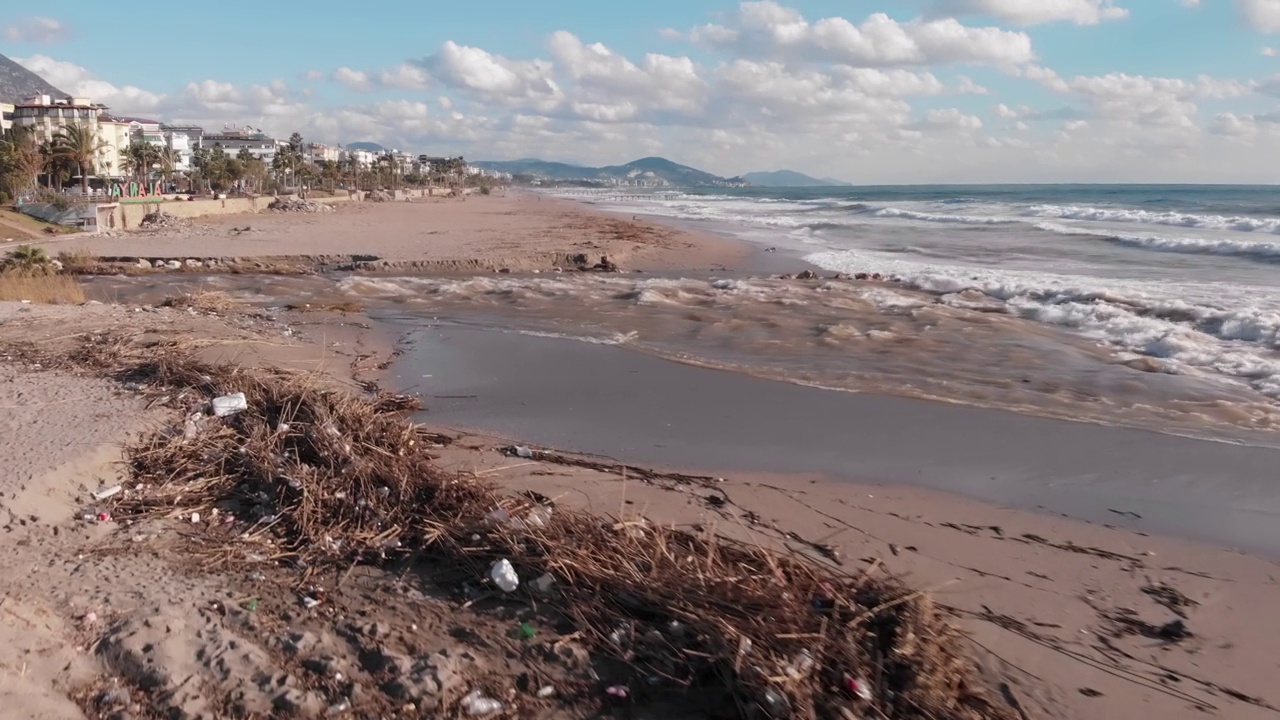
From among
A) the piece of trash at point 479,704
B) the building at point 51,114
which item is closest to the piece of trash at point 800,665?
the piece of trash at point 479,704

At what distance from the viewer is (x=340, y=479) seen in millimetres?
4879

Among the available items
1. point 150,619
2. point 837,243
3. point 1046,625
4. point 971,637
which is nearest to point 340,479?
point 150,619

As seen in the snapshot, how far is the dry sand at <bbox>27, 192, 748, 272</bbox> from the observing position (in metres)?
22.6

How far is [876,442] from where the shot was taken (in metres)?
7.00

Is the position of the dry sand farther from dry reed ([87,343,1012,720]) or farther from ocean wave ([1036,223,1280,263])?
dry reed ([87,343,1012,720])

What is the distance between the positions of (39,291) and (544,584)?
1123cm

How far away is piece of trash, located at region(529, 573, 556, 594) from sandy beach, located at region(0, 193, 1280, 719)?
15 centimetres

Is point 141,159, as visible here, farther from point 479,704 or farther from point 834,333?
point 479,704

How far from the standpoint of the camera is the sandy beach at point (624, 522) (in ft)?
10.9

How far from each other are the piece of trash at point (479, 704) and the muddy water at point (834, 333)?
6.28 m

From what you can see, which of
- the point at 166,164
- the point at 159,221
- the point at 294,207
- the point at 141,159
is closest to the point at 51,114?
the point at 166,164

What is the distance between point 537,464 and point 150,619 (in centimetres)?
290

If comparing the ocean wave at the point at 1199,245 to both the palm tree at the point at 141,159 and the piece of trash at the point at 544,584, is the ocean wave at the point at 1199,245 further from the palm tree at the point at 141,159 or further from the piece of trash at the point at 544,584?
the palm tree at the point at 141,159

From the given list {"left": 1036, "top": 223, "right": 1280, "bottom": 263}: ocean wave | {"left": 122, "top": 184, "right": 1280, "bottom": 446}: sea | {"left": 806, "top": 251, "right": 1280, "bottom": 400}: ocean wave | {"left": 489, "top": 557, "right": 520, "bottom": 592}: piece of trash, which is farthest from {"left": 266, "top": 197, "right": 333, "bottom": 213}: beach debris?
{"left": 489, "top": 557, "right": 520, "bottom": 592}: piece of trash
